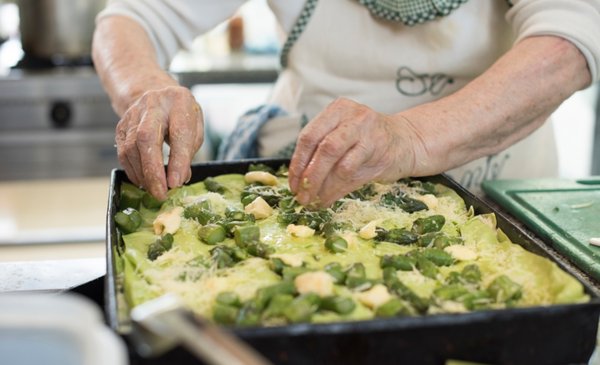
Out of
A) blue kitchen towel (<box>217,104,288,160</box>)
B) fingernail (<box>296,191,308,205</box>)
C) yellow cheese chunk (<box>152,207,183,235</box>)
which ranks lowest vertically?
blue kitchen towel (<box>217,104,288,160</box>)

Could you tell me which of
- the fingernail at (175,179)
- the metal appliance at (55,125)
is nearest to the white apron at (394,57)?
the fingernail at (175,179)

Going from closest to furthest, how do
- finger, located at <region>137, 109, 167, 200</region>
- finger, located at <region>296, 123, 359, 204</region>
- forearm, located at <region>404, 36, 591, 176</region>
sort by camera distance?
1. finger, located at <region>296, 123, 359, 204</region>
2. finger, located at <region>137, 109, 167, 200</region>
3. forearm, located at <region>404, 36, 591, 176</region>

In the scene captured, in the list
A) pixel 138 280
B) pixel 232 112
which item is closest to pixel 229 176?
pixel 138 280

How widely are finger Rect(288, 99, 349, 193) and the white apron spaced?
1.86 feet

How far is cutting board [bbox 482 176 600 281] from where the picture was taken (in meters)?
1.30

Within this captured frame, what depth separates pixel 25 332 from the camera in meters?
0.60

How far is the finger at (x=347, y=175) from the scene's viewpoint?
125 cm

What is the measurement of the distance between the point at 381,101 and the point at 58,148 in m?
2.09

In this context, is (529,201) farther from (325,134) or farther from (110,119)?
(110,119)

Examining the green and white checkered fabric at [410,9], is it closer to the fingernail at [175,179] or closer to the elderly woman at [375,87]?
the elderly woman at [375,87]

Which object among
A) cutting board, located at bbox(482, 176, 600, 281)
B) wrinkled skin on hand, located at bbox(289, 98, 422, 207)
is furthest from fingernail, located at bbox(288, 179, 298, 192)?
cutting board, located at bbox(482, 176, 600, 281)

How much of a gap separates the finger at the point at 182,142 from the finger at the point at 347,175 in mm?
270

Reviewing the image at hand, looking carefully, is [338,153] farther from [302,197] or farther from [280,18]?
[280,18]

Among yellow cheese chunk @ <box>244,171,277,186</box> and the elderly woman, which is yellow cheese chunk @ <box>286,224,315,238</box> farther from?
yellow cheese chunk @ <box>244,171,277,186</box>
